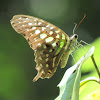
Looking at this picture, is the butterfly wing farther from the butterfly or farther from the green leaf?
the green leaf

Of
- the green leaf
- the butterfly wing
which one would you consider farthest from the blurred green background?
the green leaf

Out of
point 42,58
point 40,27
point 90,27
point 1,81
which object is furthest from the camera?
point 90,27

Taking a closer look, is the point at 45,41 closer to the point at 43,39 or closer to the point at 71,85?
the point at 43,39

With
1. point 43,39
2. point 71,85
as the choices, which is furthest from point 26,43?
point 71,85

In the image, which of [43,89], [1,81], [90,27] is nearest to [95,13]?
[90,27]

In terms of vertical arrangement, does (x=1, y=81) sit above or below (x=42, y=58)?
below

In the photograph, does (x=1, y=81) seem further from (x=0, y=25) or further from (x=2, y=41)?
(x=0, y=25)
